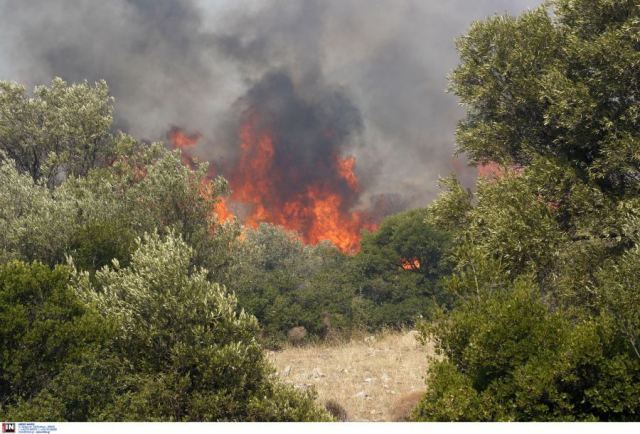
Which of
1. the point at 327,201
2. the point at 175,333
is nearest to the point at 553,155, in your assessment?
the point at 175,333

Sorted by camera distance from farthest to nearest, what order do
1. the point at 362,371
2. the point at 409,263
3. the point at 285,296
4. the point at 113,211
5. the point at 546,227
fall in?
the point at 409,263, the point at 285,296, the point at 113,211, the point at 362,371, the point at 546,227

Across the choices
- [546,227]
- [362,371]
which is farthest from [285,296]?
[546,227]

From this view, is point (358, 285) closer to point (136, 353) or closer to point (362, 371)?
point (362, 371)

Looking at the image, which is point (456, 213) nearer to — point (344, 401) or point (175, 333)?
point (344, 401)

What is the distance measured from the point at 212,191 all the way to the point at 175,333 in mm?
20134

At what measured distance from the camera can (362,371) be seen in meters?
31.1

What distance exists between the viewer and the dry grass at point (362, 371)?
25188 millimetres

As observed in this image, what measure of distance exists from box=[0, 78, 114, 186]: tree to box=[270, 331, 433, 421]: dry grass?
19590 millimetres

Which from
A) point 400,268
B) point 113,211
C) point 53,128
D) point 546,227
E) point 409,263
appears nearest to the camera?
point 546,227

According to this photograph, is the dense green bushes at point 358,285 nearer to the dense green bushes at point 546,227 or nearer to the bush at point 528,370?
the dense green bushes at point 546,227

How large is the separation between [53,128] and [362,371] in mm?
26548

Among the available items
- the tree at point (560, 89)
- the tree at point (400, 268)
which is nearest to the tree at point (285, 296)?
the tree at point (400, 268)

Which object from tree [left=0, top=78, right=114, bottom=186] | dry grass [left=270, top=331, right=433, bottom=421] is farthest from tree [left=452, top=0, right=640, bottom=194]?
tree [left=0, top=78, right=114, bottom=186]

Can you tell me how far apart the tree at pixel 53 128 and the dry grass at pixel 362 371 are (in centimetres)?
1959
